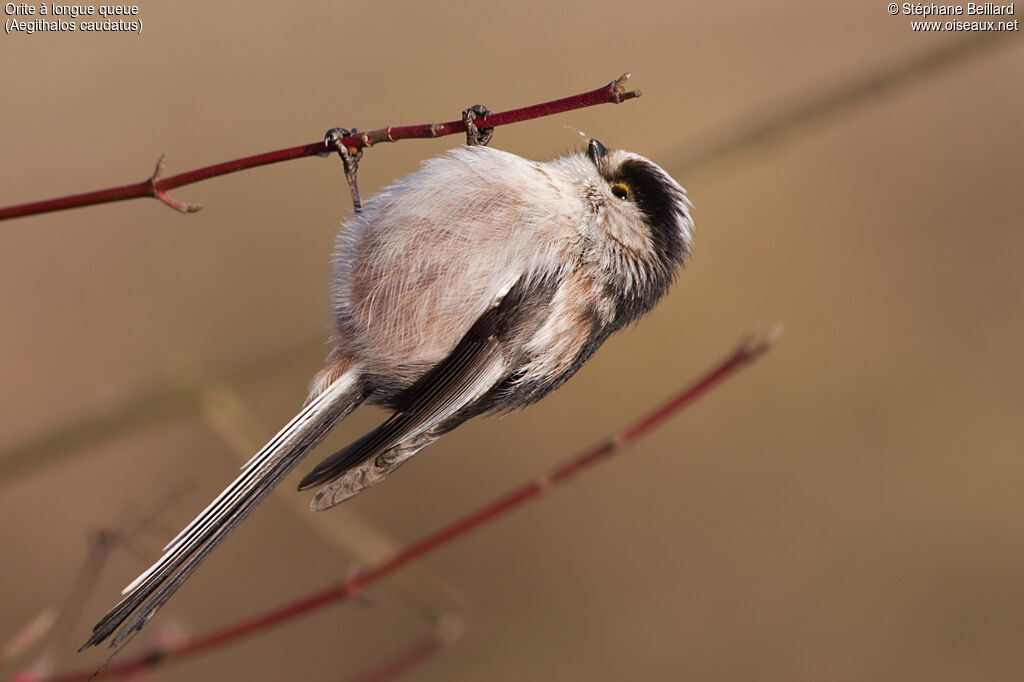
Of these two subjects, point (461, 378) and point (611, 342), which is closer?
point (461, 378)

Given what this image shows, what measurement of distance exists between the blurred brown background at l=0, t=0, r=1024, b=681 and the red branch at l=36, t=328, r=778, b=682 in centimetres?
215

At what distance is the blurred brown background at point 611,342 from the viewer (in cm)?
397

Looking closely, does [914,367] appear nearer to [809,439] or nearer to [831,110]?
[809,439]

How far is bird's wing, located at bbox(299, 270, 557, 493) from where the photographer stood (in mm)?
2006

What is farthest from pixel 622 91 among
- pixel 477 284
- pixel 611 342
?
pixel 611 342

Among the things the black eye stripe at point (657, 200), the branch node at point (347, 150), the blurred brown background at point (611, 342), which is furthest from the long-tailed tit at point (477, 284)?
the blurred brown background at point (611, 342)

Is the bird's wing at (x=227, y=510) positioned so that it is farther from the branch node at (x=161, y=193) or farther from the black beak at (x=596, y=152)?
the black beak at (x=596, y=152)

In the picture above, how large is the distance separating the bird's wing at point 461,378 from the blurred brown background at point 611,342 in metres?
1.78

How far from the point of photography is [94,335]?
405 cm

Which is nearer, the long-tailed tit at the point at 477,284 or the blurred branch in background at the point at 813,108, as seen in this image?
the long-tailed tit at the point at 477,284

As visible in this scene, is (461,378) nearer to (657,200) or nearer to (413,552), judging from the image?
(413,552)

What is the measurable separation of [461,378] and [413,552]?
19.2 inches

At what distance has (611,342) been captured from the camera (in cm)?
450

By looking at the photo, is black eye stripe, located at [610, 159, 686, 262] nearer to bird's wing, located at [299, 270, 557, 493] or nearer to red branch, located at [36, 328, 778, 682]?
bird's wing, located at [299, 270, 557, 493]
